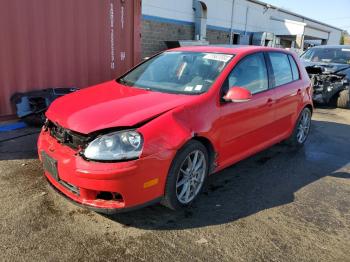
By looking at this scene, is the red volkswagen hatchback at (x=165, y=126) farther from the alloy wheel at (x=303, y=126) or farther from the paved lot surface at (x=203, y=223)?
the alloy wheel at (x=303, y=126)

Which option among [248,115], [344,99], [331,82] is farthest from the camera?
[344,99]

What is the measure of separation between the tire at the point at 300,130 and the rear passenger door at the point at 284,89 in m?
0.22

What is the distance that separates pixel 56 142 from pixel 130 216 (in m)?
0.95

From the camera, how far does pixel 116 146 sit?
2.80 metres

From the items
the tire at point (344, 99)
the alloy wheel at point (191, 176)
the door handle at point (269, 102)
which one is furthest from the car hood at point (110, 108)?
the tire at point (344, 99)

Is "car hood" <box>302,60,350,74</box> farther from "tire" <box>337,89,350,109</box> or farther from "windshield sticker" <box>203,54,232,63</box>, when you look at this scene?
"windshield sticker" <box>203,54,232,63</box>

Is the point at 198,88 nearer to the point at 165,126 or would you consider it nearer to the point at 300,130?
the point at 165,126

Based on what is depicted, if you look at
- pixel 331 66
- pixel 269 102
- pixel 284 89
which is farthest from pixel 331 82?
pixel 269 102

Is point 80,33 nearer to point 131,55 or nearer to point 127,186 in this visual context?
point 131,55

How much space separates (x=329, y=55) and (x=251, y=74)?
7562 millimetres

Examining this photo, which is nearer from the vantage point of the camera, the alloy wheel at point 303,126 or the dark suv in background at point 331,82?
the alloy wheel at point 303,126

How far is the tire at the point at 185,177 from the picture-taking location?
3.07 metres

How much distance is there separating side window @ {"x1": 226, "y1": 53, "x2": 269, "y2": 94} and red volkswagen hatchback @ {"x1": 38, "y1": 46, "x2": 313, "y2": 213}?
0.04 feet

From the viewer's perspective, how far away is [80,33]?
22.9ft
